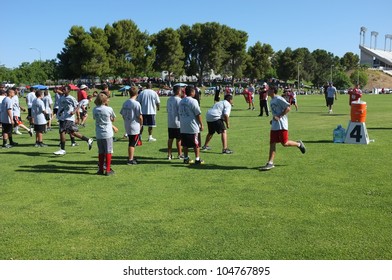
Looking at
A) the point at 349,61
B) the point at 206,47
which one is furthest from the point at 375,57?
the point at 206,47

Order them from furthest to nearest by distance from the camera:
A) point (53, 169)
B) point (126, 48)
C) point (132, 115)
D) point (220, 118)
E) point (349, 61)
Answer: point (349, 61) → point (126, 48) → point (220, 118) → point (132, 115) → point (53, 169)

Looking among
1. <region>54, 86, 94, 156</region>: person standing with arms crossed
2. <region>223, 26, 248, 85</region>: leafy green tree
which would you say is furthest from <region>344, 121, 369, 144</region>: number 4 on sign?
Answer: <region>223, 26, 248, 85</region>: leafy green tree

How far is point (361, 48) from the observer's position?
162m

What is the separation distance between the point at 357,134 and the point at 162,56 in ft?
223

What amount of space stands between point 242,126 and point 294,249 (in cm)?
1271

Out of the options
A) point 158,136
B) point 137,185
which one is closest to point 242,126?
point 158,136

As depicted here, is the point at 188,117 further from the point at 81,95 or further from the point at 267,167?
the point at 81,95

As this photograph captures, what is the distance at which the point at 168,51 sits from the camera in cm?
7588

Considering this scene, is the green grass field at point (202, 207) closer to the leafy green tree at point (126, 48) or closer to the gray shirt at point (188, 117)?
the gray shirt at point (188, 117)

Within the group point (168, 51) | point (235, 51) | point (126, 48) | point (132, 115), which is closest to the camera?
point (132, 115)

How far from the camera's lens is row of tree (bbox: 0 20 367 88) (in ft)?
A: 223

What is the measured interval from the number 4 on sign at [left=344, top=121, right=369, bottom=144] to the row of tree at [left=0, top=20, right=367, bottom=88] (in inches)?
2363

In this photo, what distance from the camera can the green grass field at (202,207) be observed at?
4.54 metres

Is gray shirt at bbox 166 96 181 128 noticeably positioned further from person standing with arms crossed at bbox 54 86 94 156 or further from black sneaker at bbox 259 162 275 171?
black sneaker at bbox 259 162 275 171
